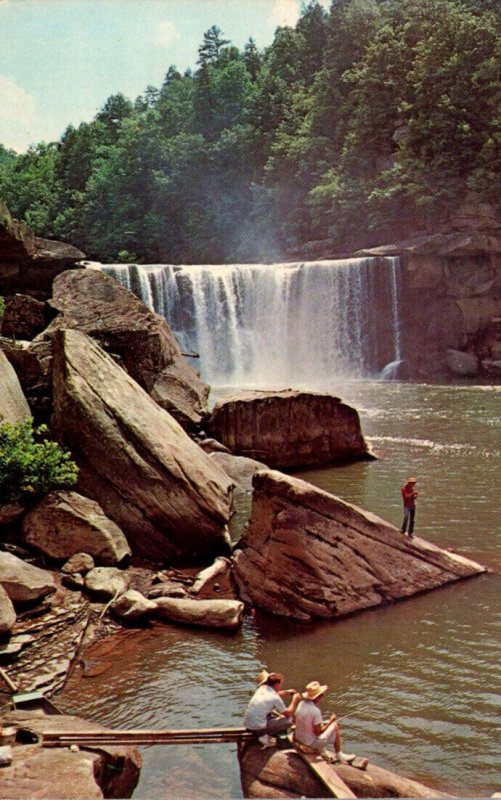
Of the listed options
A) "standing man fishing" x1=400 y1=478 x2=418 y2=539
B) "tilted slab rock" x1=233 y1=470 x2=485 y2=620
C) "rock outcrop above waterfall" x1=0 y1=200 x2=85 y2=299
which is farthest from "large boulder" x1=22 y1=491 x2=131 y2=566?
"rock outcrop above waterfall" x1=0 y1=200 x2=85 y2=299

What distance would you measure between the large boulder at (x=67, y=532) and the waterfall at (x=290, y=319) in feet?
92.7

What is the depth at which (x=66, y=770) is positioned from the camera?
733 centimetres

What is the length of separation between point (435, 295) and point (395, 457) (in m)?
22.6

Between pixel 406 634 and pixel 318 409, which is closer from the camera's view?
pixel 406 634

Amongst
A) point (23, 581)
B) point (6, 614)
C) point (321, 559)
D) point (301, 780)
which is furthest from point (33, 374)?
point (301, 780)

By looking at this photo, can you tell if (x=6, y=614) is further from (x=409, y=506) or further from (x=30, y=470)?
(x=409, y=506)

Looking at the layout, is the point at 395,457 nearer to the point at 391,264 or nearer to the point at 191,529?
the point at 191,529

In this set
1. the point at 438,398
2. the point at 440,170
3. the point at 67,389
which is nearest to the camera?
the point at 67,389

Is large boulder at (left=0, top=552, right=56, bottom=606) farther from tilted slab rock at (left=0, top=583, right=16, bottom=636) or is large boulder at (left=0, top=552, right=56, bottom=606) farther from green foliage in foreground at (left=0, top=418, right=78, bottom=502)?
green foliage in foreground at (left=0, top=418, right=78, bottom=502)

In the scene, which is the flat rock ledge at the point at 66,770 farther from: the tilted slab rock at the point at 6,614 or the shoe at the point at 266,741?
the tilted slab rock at the point at 6,614

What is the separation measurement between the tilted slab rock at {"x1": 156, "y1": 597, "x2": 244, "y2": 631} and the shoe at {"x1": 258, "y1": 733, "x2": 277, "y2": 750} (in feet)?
12.3

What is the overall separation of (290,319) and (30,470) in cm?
3138

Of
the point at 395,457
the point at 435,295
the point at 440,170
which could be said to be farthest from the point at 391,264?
the point at 395,457

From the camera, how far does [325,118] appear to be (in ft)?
198
